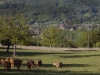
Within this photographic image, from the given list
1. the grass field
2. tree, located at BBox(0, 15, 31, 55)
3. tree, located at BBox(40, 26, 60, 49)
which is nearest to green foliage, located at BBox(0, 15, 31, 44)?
tree, located at BBox(0, 15, 31, 55)

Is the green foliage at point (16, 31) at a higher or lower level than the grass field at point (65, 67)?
higher

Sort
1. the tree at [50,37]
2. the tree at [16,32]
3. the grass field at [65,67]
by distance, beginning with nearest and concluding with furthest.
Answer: the grass field at [65,67] < the tree at [16,32] < the tree at [50,37]

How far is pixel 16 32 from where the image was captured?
57.8 metres

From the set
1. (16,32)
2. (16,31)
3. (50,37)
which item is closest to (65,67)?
(16,32)

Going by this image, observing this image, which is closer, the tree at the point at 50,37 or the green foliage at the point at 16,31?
the green foliage at the point at 16,31

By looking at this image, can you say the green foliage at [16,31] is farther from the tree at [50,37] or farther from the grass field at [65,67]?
the tree at [50,37]

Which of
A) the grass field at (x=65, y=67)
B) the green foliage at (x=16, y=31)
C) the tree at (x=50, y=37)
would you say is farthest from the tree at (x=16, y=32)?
the tree at (x=50, y=37)

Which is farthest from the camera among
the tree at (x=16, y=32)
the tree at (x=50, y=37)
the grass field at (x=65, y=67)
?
the tree at (x=50, y=37)

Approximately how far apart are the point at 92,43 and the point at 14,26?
60.8 m

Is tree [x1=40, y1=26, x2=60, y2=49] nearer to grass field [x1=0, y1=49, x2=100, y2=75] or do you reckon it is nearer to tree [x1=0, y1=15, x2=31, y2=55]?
tree [x1=0, y1=15, x2=31, y2=55]

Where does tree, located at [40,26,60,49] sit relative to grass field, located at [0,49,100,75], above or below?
above

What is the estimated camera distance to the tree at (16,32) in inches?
2265

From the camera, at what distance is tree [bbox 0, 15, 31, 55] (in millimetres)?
57531

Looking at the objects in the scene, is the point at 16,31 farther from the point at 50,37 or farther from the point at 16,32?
the point at 50,37
